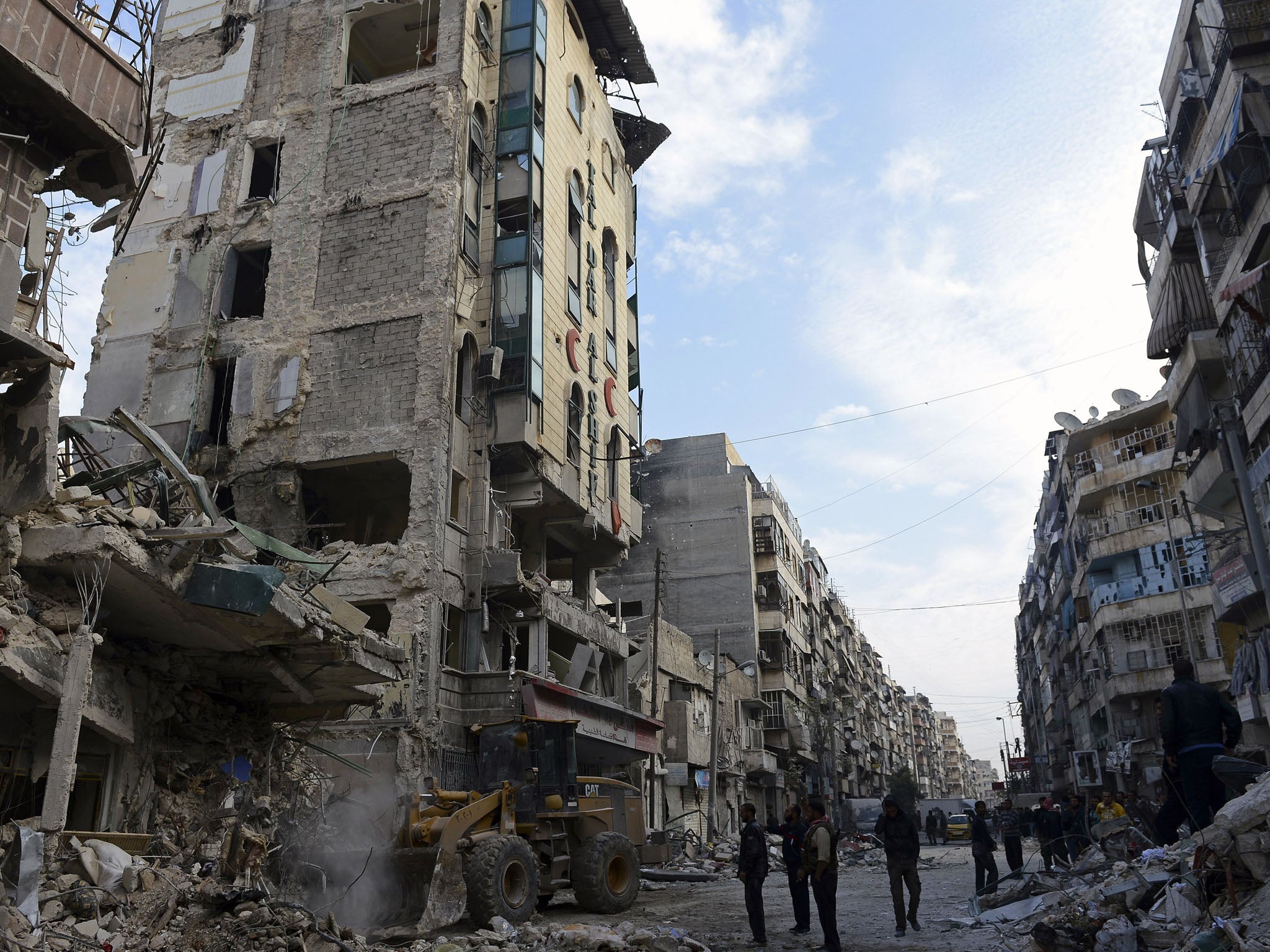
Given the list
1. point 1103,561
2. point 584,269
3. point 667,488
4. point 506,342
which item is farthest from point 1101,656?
point 506,342

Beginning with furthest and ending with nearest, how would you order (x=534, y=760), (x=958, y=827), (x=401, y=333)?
1. (x=958, y=827)
2. (x=401, y=333)
3. (x=534, y=760)

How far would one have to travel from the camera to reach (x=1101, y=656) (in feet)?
139

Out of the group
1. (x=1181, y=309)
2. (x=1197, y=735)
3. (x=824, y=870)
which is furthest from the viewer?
(x=1181, y=309)

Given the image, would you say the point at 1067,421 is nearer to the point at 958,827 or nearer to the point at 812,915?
the point at 958,827

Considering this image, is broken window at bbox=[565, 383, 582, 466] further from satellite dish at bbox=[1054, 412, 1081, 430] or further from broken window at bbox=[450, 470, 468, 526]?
satellite dish at bbox=[1054, 412, 1081, 430]

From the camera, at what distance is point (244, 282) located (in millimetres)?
26938

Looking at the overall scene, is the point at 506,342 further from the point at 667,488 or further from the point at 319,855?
the point at 667,488

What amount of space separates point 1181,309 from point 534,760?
20.5 meters

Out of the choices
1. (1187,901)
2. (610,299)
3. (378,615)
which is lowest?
(1187,901)

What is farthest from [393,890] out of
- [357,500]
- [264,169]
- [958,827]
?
[958,827]

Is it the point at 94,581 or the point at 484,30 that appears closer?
the point at 94,581

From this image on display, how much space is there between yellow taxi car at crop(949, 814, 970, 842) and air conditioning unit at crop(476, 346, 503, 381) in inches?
1502

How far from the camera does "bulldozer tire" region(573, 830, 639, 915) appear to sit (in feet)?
45.2

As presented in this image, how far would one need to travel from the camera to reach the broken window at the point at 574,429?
86.8 feet
